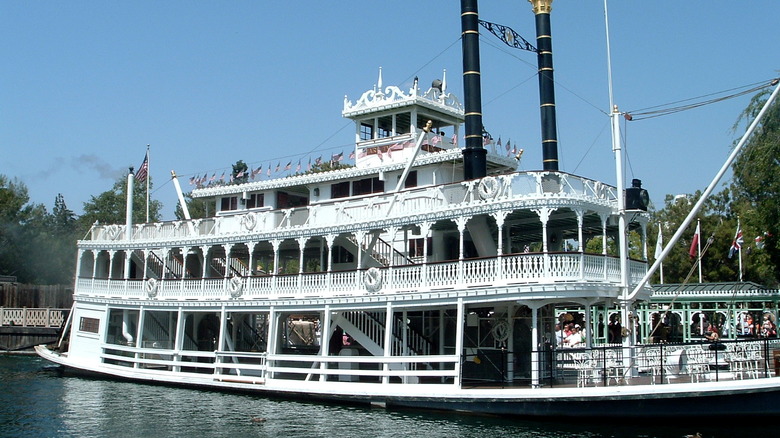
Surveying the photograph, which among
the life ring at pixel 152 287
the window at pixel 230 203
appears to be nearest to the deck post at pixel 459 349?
the life ring at pixel 152 287

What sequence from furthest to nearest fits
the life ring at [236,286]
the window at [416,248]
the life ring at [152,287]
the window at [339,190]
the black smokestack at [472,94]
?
the life ring at [152,287] → the window at [339,190] → the window at [416,248] → the life ring at [236,286] → the black smokestack at [472,94]

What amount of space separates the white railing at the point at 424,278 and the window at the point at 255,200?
450 cm

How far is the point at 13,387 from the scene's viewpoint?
2728 centimetres

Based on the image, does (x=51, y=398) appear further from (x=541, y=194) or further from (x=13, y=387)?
(x=541, y=194)

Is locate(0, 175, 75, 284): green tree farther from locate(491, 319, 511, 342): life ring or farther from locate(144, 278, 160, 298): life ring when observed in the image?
locate(491, 319, 511, 342): life ring

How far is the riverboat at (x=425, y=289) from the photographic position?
19.2 metres

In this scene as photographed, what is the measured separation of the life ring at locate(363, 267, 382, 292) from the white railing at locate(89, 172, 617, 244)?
67.1 inches

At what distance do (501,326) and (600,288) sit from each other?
12.5 ft

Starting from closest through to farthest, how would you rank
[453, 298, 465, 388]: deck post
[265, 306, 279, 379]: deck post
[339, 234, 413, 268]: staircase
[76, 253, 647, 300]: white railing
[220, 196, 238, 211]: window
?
1. [76, 253, 647, 300]: white railing
2. [453, 298, 465, 388]: deck post
3. [265, 306, 279, 379]: deck post
4. [339, 234, 413, 268]: staircase
5. [220, 196, 238, 211]: window

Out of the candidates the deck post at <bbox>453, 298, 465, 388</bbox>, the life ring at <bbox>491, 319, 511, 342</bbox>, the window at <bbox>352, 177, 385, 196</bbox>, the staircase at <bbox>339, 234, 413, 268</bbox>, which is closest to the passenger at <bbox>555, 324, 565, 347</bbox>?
the life ring at <bbox>491, 319, 511, 342</bbox>

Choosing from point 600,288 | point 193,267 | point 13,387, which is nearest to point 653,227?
point 193,267

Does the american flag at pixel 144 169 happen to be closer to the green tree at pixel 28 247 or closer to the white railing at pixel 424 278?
the white railing at pixel 424 278

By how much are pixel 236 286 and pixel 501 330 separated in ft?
30.1

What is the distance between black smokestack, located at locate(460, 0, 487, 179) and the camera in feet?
79.3
